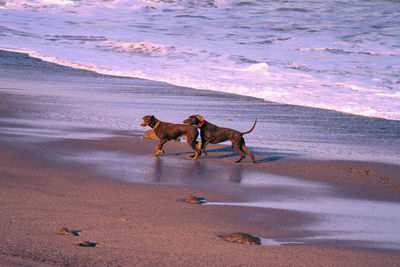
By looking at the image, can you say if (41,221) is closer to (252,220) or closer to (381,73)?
(252,220)

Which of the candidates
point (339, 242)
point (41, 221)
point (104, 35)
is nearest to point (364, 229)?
point (339, 242)

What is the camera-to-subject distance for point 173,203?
5.62 m

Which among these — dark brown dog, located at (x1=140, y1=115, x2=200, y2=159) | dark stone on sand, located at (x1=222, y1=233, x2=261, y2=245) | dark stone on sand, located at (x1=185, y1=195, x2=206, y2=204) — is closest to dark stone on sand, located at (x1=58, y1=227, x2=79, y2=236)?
dark stone on sand, located at (x1=222, y1=233, x2=261, y2=245)

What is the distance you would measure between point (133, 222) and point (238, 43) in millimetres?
22104

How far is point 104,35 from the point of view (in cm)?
2636

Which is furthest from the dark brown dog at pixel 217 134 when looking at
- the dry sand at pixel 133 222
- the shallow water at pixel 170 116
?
the dry sand at pixel 133 222

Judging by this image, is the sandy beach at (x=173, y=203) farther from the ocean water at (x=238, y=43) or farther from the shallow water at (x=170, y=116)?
the ocean water at (x=238, y=43)

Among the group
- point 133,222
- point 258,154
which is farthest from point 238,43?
point 133,222

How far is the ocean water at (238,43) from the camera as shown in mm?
15656

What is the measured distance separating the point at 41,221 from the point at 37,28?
2449 cm

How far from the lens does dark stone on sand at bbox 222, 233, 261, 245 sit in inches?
176

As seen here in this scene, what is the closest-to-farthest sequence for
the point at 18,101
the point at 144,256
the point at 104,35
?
the point at 144,256
the point at 18,101
the point at 104,35

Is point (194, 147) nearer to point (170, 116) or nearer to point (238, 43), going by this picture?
point (170, 116)

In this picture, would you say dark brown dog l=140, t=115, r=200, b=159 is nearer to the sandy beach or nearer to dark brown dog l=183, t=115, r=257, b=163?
dark brown dog l=183, t=115, r=257, b=163
